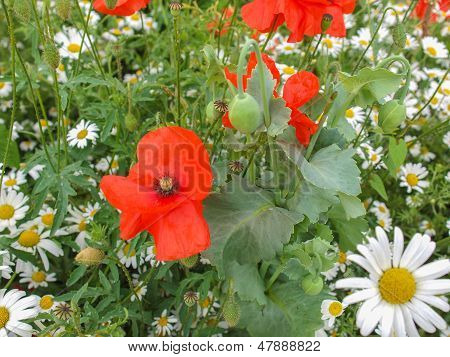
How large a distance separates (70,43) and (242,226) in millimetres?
1143

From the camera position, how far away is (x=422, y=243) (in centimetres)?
103

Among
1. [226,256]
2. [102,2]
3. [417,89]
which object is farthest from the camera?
[417,89]

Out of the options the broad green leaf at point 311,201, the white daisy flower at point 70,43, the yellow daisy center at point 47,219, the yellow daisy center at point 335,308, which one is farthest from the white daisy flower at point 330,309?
the white daisy flower at point 70,43

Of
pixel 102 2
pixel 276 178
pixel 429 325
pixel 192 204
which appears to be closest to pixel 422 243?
pixel 429 325

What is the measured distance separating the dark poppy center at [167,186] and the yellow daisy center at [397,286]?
0.46 metres

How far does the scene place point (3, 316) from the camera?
3.66 feet

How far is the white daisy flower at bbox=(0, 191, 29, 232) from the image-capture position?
1353 mm

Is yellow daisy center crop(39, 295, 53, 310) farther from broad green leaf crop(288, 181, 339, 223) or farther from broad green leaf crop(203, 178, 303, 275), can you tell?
broad green leaf crop(288, 181, 339, 223)

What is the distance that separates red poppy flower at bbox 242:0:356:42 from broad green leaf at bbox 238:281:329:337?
1.70 feet

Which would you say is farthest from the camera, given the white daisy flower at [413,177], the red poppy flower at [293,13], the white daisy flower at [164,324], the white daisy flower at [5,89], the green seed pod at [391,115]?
the white daisy flower at [5,89]

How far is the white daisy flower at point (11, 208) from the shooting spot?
135cm

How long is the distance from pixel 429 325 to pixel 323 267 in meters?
0.23

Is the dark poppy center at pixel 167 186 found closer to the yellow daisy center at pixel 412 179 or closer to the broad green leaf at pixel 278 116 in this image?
the broad green leaf at pixel 278 116

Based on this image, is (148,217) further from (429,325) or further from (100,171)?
(100,171)
